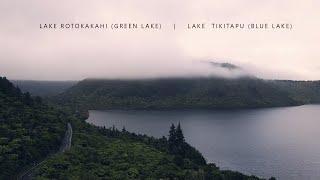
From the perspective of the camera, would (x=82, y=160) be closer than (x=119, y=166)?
No

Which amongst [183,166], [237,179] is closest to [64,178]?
[183,166]

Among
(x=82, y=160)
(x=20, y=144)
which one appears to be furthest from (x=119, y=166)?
(x=20, y=144)

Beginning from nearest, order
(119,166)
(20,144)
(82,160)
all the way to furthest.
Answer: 1. (119,166)
2. (82,160)
3. (20,144)

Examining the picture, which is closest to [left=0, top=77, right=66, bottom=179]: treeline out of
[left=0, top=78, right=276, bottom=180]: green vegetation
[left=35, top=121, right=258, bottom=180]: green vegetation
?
[left=0, top=78, right=276, bottom=180]: green vegetation

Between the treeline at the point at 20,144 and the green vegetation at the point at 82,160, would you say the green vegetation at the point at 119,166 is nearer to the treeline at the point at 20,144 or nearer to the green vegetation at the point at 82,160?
the green vegetation at the point at 82,160

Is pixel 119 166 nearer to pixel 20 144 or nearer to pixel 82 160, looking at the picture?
pixel 82 160

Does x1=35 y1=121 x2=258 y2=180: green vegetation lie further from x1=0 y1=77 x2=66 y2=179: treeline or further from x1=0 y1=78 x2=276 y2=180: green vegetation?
x1=0 y1=77 x2=66 y2=179: treeline

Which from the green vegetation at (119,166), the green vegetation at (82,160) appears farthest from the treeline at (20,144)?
the green vegetation at (119,166)

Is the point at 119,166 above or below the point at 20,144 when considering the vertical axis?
below

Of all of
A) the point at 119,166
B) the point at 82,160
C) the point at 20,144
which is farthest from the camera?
the point at 20,144

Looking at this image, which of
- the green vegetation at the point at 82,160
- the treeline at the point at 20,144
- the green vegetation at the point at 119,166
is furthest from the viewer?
the treeline at the point at 20,144

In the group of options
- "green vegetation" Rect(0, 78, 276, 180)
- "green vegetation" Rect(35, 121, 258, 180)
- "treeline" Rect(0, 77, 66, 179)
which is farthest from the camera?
"treeline" Rect(0, 77, 66, 179)
